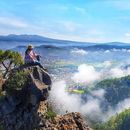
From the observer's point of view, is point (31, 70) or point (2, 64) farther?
point (2, 64)

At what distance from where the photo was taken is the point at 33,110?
155ft

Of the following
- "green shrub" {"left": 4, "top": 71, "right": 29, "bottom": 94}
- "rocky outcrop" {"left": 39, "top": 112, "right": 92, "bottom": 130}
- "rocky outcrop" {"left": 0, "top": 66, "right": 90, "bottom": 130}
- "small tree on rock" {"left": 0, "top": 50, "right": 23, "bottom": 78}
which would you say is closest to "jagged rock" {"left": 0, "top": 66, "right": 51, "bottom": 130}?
"rocky outcrop" {"left": 0, "top": 66, "right": 90, "bottom": 130}

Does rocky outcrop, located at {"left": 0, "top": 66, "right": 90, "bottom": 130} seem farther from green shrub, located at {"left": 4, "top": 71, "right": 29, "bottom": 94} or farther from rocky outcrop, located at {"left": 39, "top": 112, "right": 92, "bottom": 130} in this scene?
green shrub, located at {"left": 4, "top": 71, "right": 29, "bottom": 94}

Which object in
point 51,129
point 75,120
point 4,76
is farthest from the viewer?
point 4,76

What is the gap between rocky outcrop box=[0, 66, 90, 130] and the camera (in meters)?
46.7

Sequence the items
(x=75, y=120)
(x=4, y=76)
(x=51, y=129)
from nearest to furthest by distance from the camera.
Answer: (x=51, y=129) → (x=75, y=120) → (x=4, y=76)

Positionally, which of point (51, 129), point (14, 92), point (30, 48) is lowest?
point (51, 129)

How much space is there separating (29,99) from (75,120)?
627 centimetres

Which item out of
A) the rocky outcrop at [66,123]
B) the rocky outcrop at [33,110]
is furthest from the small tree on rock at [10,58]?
the rocky outcrop at [66,123]

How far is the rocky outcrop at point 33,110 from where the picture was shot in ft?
153

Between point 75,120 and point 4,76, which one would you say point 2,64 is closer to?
point 4,76

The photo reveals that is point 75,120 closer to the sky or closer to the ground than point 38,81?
closer to the ground

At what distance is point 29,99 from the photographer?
157ft

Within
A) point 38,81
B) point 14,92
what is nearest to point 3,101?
point 14,92
